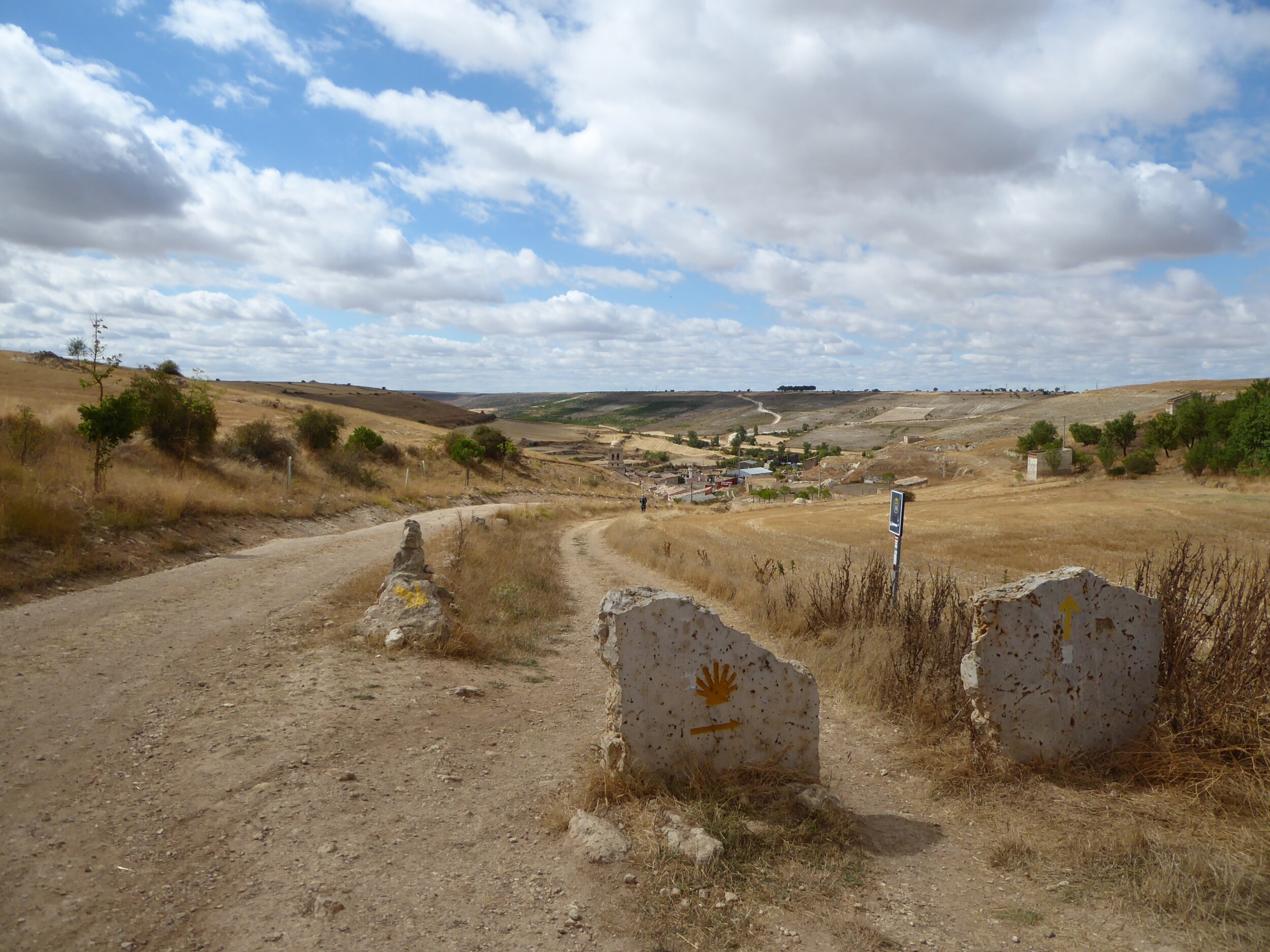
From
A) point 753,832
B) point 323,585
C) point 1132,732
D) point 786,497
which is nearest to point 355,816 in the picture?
point 753,832

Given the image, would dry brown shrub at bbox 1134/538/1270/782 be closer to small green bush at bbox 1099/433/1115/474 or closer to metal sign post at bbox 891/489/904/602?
metal sign post at bbox 891/489/904/602

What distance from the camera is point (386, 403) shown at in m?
144

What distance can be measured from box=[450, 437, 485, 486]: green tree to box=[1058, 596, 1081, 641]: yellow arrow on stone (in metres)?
59.0

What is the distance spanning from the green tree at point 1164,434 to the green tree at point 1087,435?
687 inches

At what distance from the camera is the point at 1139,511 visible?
40.6 metres

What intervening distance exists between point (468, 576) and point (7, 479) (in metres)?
8.64

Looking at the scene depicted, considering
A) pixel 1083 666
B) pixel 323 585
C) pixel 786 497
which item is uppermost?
pixel 1083 666

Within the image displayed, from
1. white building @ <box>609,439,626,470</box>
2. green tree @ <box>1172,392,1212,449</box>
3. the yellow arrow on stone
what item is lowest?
white building @ <box>609,439,626,470</box>

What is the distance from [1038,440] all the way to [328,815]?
113773 mm

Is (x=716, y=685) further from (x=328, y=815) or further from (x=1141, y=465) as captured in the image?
(x=1141, y=465)

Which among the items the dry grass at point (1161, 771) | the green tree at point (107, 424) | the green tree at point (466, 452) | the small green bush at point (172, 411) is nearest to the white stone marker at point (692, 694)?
the dry grass at point (1161, 771)

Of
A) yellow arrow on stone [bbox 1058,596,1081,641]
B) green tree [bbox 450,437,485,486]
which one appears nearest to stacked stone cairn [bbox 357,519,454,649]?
yellow arrow on stone [bbox 1058,596,1081,641]

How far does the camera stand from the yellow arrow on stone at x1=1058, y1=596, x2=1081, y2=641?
6.05m

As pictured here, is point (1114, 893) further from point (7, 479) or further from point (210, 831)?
point (7, 479)
